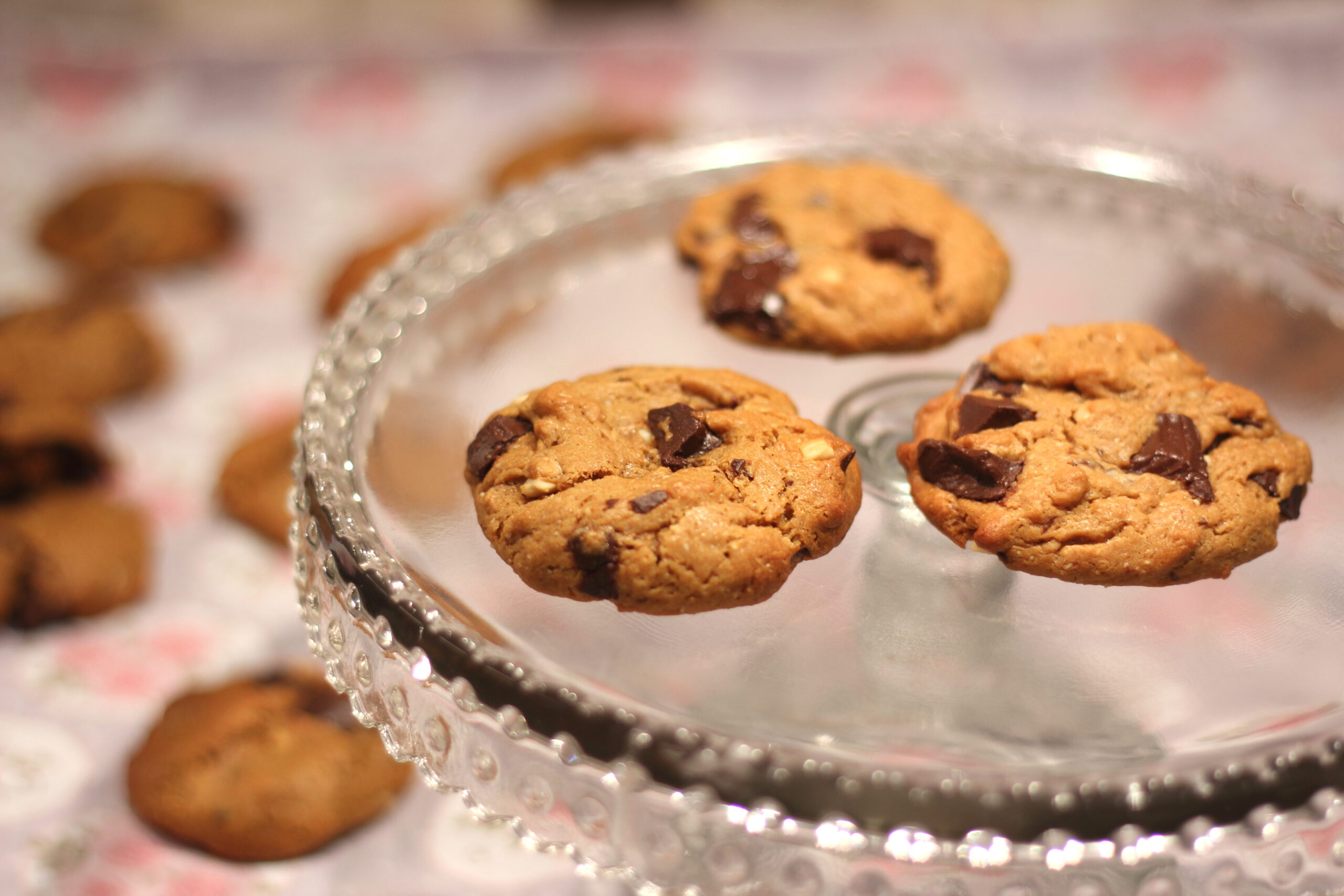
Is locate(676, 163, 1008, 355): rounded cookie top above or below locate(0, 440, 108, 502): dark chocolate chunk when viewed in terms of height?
above

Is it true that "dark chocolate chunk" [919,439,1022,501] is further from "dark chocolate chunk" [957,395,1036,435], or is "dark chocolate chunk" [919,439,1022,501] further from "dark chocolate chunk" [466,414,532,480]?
"dark chocolate chunk" [466,414,532,480]

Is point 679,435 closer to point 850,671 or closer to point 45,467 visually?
point 850,671

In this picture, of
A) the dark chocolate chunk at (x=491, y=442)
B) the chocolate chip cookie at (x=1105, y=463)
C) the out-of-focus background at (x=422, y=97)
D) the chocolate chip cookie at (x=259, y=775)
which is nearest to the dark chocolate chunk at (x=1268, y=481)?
the chocolate chip cookie at (x=1105, y=463)

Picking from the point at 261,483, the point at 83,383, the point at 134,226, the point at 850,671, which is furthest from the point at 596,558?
the point at 134,226

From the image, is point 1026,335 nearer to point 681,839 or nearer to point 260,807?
point 681,839

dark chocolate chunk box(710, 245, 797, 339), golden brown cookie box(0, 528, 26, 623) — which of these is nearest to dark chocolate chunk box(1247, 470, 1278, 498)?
dark chocolate chunk box(710, 245, 797, 339)

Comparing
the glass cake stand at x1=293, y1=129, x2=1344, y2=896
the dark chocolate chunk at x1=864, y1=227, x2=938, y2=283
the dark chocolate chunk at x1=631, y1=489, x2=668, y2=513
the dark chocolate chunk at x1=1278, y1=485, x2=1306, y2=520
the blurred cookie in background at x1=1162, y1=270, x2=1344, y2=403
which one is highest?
the dark chocolate chunk at x1=864, y1=227, x2=938, y2=283

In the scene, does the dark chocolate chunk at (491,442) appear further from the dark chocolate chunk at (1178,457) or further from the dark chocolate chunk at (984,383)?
the dark chocolate chunk at (1178,457)
